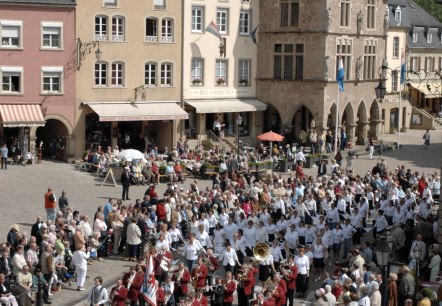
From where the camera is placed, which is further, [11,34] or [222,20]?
[222,20]

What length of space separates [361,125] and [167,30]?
16540 mm

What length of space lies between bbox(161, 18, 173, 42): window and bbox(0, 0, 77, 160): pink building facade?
605cm

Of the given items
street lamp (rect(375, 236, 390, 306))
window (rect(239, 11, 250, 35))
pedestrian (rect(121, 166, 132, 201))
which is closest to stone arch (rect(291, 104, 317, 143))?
window (rect(239, 11, 250, 35))

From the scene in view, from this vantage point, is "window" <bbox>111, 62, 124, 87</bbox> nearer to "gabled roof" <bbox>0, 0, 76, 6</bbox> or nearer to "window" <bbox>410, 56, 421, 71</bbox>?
"gabled roof" <bbox>0, 0, 76, 6</bbox>

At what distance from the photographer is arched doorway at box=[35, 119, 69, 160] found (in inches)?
2112

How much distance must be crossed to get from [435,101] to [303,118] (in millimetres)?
25617

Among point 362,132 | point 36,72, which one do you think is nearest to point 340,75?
point 362,132

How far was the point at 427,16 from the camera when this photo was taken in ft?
279

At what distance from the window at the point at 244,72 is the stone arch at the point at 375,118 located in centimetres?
1013

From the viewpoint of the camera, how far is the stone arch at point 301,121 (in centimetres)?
6412

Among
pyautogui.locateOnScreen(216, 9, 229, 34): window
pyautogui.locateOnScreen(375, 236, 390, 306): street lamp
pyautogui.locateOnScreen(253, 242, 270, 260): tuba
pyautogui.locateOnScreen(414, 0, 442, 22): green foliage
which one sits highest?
pyautogui.locateOnScreen(414, 0, 442, 22): green foliage

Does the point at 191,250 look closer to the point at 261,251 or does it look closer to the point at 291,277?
the point at 261,251

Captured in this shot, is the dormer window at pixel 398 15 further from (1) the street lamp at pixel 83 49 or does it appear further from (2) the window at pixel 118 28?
(1) the street lamp at pixel 83 49

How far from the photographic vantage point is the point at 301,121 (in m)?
65.1
